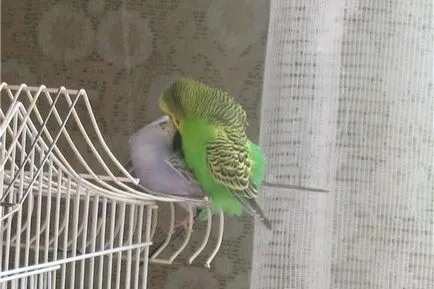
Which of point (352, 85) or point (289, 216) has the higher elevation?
point (352, 85)

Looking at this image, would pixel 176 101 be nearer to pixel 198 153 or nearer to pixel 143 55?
pixel 198 153

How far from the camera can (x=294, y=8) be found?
0.70 m

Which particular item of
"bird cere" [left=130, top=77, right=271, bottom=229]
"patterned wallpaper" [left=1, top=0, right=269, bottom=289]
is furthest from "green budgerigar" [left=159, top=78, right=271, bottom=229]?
"patterned wallpaper" [left=1, top=0, right=269, bottom=289]

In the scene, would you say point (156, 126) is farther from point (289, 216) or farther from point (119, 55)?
point (119, 55)

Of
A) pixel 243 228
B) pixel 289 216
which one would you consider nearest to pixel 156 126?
pixel 289 216

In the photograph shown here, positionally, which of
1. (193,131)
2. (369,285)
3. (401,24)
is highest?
(401,24)

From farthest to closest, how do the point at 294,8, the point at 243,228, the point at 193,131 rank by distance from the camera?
1. the point at 243,228
2. the point at 294,8
3. the point at 193,131

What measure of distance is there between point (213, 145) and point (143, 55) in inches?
14.2

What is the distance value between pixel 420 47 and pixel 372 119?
0.08 metres

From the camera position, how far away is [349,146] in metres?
0.71

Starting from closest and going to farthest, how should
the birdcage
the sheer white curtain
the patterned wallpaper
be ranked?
the birdcage < the sheer white curtain < the patterned wallpaper

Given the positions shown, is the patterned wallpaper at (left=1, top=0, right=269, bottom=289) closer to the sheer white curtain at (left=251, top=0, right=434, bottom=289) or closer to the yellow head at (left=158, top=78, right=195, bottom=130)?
the sheer white curtain at (left=251, top=0, right=434, bottom=289)

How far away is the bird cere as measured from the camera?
0.60 metres

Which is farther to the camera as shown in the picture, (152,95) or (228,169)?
(152,95)
